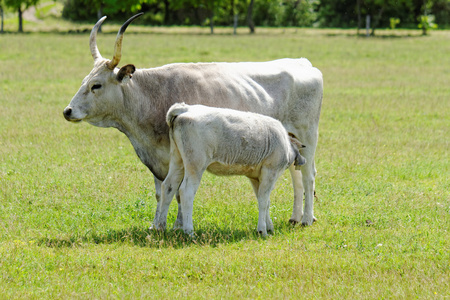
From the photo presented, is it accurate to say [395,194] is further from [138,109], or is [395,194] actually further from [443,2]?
[443,2]

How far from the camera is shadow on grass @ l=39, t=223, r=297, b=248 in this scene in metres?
7.36

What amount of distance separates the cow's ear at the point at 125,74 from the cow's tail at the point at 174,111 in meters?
0.83

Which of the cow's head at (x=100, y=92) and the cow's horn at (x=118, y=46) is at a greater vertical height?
the cow's horn at (x=118, y=46)

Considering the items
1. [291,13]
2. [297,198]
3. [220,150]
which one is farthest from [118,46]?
[291,13]

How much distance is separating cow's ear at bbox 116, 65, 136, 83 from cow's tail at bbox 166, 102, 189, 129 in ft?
2.72

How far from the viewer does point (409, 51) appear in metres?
35.9

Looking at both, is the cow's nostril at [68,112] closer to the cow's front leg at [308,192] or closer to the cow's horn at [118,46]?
the cow's horn at [118,46]

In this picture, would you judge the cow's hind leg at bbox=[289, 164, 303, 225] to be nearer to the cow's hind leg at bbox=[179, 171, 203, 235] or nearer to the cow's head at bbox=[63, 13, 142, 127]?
the cow's hind leg at bbox=[179, 171, 203, 235]

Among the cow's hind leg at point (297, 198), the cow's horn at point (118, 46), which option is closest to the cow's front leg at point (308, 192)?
the cow's hind leg at point (297, 198)

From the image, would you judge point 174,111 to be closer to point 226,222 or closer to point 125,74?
point 125,74

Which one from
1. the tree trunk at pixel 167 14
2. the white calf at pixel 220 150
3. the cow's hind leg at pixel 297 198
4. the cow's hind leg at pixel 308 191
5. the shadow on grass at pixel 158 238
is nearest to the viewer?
the white calf at pixel 220 150

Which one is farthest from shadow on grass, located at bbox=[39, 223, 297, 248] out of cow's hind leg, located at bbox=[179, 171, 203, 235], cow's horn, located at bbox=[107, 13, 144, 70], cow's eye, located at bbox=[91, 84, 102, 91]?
cow's horn, located at bbox=[107, 13, 144, 70]

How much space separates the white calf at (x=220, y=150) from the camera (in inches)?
286

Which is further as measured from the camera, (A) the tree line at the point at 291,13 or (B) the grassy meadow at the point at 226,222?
(A) the tree line at the point at 291,13
